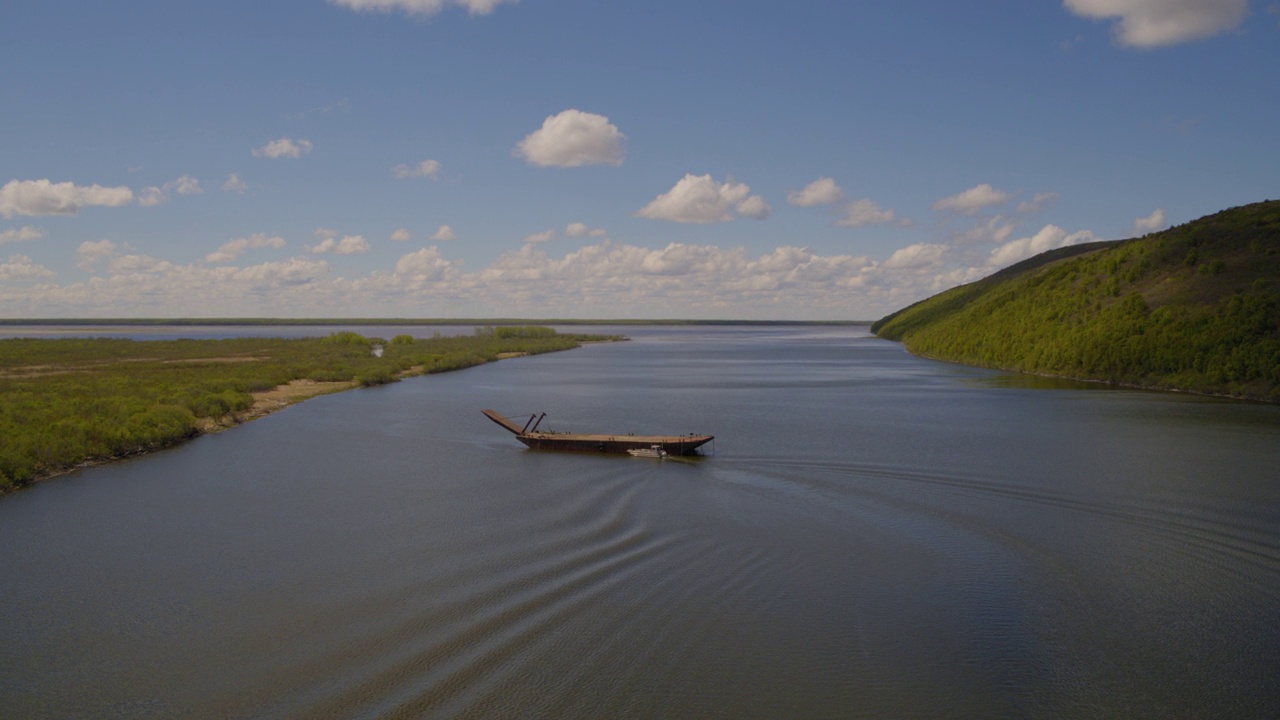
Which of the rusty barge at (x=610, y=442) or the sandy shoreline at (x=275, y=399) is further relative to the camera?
the sandy shoreline at (x=275, y=399)

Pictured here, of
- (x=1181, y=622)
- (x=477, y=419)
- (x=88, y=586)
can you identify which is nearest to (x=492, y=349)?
(x=477, y=419)

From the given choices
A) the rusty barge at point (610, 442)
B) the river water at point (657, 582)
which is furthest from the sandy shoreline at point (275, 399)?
the rusty barge at point (610, 442)

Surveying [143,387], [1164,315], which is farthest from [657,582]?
[1164,315]

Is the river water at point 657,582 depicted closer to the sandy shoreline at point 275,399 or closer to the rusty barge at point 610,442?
the rusty barge at point 610,442

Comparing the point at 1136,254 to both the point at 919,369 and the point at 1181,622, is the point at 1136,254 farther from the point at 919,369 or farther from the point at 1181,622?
the point at 1181,622

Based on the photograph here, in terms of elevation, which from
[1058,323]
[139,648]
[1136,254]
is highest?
[1136,254]
